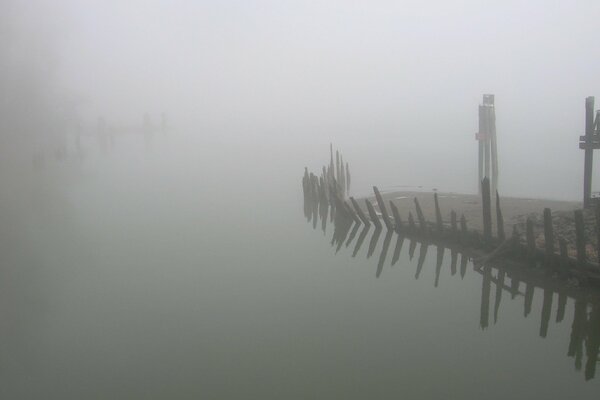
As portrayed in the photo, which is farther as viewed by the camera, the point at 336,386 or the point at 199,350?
the point at 199,350

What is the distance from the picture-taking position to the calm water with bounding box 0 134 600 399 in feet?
24.3

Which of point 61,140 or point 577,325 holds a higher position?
point 61,140

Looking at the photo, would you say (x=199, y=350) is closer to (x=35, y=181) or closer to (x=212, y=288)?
(x=212, y=288)

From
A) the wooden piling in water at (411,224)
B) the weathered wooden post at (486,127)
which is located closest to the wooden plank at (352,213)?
the wooden piling in water at (411,224)

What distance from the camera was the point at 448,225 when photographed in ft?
44.3

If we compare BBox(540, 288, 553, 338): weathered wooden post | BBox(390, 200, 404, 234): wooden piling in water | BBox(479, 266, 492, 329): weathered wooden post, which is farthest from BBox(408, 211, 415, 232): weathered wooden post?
BBox(540, 288, 553, 338): weathered wooden post

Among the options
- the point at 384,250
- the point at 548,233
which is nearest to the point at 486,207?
the point at 548,233

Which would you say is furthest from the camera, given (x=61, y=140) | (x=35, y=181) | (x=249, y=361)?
(x=61, y=140)

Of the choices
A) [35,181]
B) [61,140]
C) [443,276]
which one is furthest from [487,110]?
[61,140]

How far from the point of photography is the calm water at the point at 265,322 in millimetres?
7410

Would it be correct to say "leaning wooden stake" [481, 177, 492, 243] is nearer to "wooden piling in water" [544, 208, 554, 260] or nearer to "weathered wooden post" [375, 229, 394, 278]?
"wooden piling in water" [544, 208, 554, 260]

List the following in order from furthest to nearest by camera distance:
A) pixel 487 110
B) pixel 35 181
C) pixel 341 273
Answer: pixel 35 181, pixel 487 110, pixel 341 273

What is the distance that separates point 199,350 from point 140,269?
5.48 metres

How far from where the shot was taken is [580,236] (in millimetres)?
8711
